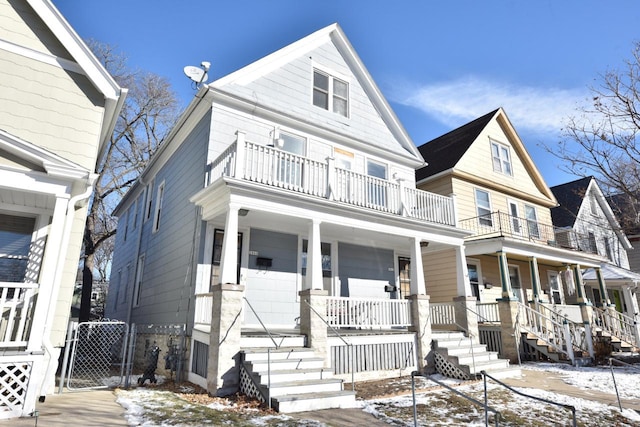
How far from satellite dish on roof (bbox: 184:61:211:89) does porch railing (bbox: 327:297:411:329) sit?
7.28m

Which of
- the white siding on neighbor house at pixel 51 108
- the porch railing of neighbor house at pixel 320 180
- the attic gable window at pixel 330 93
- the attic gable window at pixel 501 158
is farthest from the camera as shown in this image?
the attic gable window at pixel 501 158

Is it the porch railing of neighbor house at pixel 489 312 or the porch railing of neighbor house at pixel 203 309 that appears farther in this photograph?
the porch railing of neighbor house at pixel 489 312

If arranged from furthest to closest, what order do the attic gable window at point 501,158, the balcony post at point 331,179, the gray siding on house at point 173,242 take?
1. the attic gable window at point 501,158
2. the gray siding on house at point 173,242
3. the balcony post at point 331,179

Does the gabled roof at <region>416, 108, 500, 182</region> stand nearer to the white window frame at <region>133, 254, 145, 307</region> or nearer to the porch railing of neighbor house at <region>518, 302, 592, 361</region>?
the porch railing of neighbor house at <region>518, 302, 592, 361</region>

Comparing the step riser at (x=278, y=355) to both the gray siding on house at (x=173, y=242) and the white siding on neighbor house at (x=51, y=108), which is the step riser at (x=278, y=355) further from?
the white siding on neighbor house at (x=51, y=108)

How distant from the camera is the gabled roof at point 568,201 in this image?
23.5 meters

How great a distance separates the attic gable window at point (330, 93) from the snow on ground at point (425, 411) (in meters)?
9.17


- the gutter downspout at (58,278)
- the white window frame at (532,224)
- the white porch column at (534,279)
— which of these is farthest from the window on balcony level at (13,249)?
the white window frame at (532,224)

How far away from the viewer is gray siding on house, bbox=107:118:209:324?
1022cm

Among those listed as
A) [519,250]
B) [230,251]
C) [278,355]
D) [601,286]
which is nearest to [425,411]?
[278,355]

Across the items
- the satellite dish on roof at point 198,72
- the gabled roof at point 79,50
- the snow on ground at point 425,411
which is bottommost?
the snow on ground at point 425,411

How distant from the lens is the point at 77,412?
5.85 m

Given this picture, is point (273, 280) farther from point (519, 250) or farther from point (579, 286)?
point (579, 286)

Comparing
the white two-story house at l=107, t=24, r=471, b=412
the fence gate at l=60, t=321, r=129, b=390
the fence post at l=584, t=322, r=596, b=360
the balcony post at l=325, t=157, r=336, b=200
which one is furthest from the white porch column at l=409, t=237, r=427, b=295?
Answer: the fence gate at l=60, t=321, r=129, b=390
